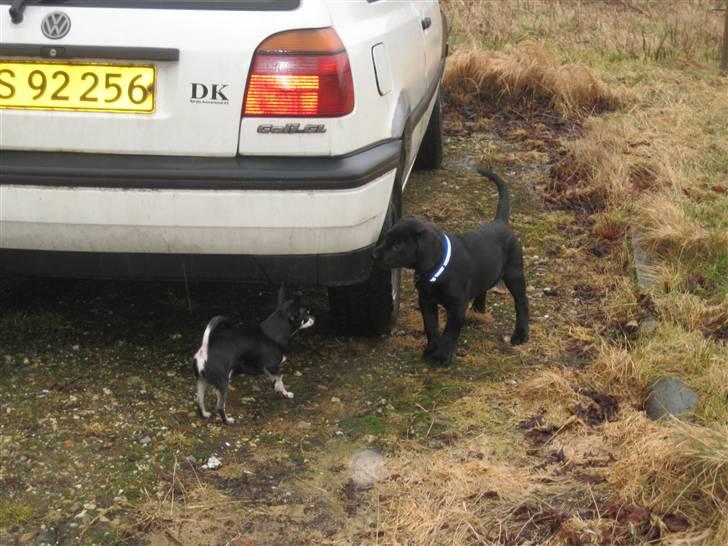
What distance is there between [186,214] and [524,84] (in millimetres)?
6089

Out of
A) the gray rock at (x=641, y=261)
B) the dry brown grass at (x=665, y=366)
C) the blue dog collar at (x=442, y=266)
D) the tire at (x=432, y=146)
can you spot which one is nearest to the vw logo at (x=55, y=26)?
the blue dog collar at (x=442, y=266)

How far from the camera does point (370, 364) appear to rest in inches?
172

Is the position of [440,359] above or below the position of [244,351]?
below

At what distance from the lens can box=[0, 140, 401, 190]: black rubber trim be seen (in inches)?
137

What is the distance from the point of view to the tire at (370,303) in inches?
168

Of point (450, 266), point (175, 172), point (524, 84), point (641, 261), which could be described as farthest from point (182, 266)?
point (524, 84)

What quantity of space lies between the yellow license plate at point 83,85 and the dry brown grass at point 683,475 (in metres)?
1.95

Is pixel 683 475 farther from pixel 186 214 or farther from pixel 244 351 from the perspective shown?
pixel 186 214

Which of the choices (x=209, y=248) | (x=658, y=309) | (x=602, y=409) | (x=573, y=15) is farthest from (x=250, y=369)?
(x=573, y=15)

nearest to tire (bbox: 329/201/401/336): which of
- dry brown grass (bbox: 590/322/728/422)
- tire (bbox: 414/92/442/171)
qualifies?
dry brown grass (bbox: 590/322/728/422)

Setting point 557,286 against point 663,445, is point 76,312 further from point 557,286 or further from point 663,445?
point 663,445

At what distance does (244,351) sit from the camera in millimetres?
3818

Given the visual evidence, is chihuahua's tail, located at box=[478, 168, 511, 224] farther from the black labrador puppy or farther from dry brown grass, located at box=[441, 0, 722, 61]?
dry brown grass, located at box=[441, 0, 722, 61]

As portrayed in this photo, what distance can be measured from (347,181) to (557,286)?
2.10m
